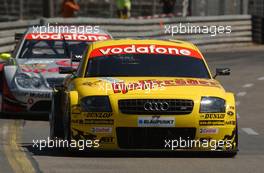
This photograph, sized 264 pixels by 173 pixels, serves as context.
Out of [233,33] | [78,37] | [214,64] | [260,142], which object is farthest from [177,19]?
[260,142]

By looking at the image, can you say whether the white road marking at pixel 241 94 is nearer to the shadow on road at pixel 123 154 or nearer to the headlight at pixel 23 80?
the headlight at pixel 23 80

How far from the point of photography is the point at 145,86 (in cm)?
1081

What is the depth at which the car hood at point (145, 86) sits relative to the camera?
34.8ft

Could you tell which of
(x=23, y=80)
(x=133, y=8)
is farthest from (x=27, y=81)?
(x=133, y=8)

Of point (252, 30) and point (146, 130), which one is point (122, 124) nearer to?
point (146, 130)

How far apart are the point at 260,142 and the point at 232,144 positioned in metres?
2.20

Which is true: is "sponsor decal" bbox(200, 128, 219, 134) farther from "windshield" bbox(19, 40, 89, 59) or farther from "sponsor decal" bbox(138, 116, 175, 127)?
"windshield" bbox(19, 40, 89, 59)

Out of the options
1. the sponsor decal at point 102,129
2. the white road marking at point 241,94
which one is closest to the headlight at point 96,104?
the sponsor decal at point 102,129

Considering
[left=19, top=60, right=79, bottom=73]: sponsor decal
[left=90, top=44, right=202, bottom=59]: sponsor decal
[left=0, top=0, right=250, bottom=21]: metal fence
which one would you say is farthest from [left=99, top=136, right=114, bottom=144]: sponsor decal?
[left=0, top=0, right=250, bottom=21]: metal fence

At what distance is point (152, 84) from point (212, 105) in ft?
2.37

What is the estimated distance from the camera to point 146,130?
10453 millimetres

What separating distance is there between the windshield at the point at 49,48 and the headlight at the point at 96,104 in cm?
585

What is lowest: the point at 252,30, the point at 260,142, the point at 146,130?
the point at 252,30

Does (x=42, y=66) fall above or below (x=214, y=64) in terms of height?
above
